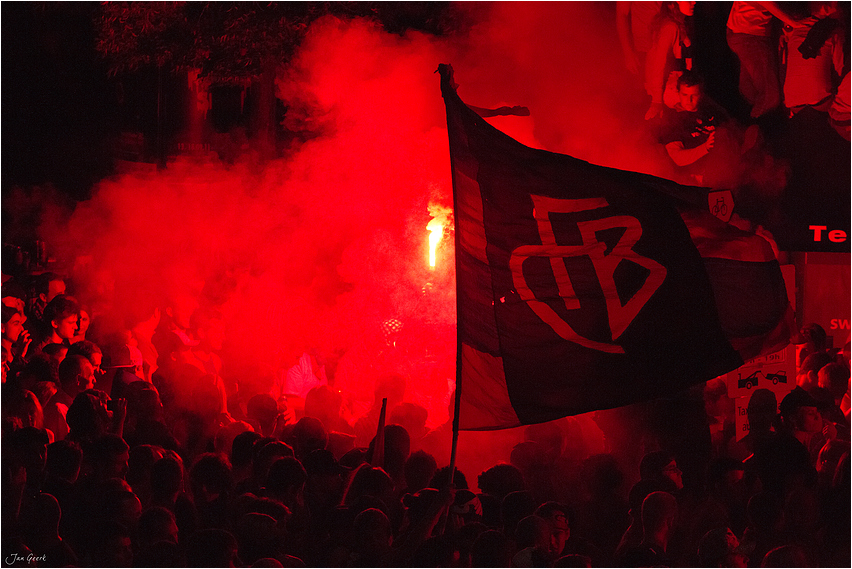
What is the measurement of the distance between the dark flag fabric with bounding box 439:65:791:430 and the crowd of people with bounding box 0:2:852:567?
0.90 meters

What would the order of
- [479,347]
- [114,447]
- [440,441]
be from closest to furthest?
1. [479,347]
2. [114,447]
3. [440,441]

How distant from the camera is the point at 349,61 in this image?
4547 mm

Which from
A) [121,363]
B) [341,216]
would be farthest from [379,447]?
[121,363]

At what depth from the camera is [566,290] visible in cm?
370

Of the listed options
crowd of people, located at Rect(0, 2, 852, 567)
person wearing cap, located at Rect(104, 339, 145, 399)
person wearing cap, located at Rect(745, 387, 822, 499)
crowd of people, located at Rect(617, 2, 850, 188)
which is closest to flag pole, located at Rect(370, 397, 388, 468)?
crowd of people, located at Rect(0, 2, 852, 567)

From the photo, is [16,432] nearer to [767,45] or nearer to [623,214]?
[623,214]

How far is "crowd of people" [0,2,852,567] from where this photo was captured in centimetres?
412

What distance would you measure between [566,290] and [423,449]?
1.41 m

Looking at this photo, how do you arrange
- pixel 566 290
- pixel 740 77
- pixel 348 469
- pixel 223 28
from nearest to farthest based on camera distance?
pixel 566 290 → pixel 348 469 → pixel 223 28 → pixel 740 77

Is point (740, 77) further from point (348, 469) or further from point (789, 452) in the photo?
point (348, 469)

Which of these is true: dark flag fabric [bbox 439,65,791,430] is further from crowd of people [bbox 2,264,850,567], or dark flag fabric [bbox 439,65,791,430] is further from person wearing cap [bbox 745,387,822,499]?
person wearing cap [bbox 745,387,822,499]

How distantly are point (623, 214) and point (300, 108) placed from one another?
2051 mm

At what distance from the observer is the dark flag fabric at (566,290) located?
11.7 ft

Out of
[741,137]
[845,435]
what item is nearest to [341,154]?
[741,137]
